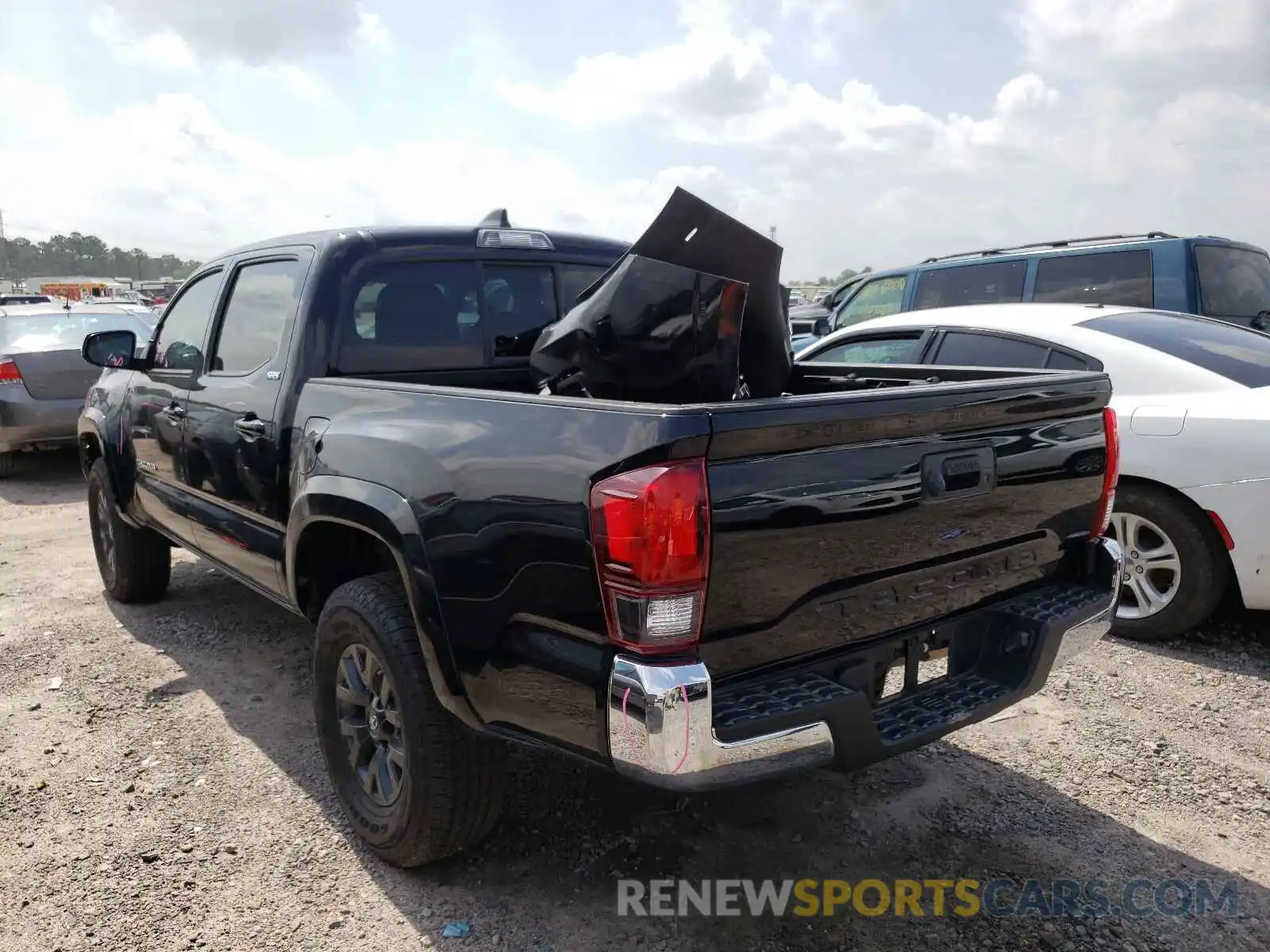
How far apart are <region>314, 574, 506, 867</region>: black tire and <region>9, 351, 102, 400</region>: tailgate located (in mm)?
7694

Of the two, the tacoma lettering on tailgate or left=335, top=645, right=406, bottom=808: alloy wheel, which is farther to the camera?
left=335, top=645, right=406, bottom=808: alloy wheel

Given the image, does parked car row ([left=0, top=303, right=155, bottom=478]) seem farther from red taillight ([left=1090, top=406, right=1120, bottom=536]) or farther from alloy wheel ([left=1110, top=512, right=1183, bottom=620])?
red taillight ([left=1090, top=406, right=1120, bottom=536])

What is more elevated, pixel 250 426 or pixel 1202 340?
pixel 1202 340

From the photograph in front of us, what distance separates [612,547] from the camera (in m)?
1.99

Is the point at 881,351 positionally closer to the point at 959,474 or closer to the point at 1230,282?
the point at 959,474

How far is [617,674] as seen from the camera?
200cm

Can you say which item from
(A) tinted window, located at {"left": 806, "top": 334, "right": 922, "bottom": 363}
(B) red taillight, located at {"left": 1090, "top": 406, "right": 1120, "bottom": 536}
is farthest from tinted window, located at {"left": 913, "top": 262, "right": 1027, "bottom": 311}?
(B) red taillight, located at {"left": 1090, "top": 406, "right": 1120, "bottom": 536}

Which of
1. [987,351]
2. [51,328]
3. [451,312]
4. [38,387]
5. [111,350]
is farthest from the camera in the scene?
[51,328]

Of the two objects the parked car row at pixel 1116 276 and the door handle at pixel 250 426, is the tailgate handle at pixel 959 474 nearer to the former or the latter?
the door handle at pixel 250 426

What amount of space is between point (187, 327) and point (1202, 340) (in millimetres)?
4922

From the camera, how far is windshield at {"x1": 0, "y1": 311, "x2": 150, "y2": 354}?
9297 mm

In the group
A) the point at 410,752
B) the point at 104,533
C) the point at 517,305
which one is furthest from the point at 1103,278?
the point at 104,533

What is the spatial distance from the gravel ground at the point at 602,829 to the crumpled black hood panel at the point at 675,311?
4.66 ft

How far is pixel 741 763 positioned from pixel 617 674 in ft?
1.08
